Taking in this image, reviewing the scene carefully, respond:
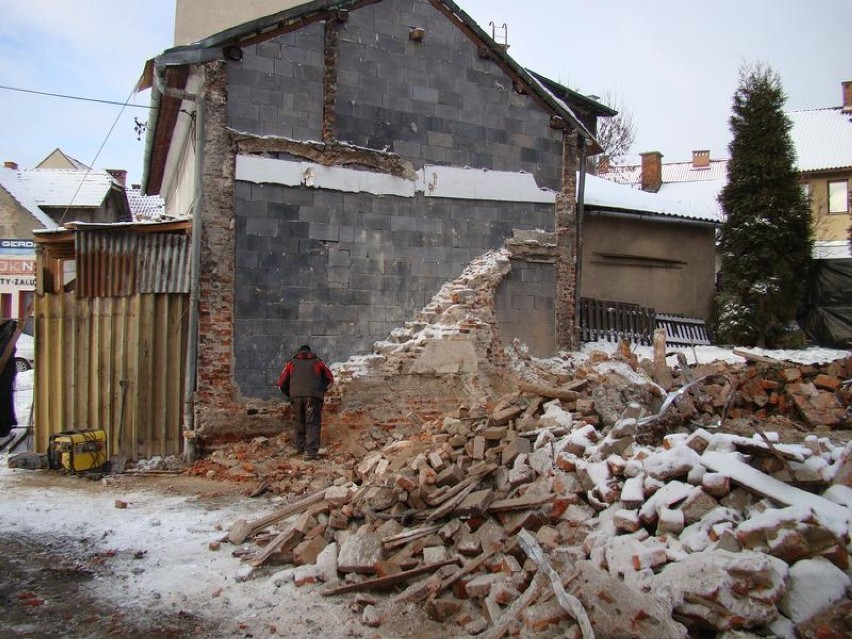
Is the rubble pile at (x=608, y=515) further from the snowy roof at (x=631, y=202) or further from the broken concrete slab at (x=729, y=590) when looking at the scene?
the snowy roof at (x=631, y=202)

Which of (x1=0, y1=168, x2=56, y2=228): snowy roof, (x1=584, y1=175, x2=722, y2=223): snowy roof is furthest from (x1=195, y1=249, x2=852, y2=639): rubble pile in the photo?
(x1=0, y1=168, x2=56, y2=228): snowy roof

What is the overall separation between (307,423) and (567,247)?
211 inches

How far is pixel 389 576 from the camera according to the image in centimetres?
481

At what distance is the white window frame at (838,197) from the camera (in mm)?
27172

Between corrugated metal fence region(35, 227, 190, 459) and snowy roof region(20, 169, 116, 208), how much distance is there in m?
19.1

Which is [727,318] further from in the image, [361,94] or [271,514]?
[271,514]

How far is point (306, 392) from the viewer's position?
Result: 895 cm

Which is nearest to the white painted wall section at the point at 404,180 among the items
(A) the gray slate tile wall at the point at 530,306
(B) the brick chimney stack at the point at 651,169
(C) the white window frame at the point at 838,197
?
(A) the gray slate tile wall at the point at 530,306

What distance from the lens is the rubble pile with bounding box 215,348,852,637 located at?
12.7 feet

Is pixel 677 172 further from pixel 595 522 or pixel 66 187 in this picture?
pixel 595 522

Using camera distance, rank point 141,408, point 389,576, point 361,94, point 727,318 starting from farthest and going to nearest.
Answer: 1. point 727,318
2. point 361,94
3. point 141,408
4. point 389,576

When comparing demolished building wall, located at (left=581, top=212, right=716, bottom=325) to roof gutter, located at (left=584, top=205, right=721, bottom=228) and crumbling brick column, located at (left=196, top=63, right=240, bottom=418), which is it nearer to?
roof gutter, located at (left=584, top=205, right=721, bottom=228)

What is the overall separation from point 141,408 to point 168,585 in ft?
15.1

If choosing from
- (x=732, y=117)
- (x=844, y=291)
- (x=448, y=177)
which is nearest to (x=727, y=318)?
(x=844, y=291)
